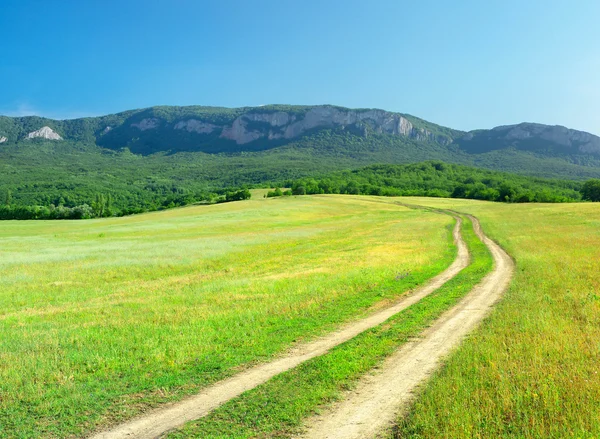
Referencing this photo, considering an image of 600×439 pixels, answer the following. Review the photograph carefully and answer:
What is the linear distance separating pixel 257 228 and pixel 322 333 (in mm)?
48329

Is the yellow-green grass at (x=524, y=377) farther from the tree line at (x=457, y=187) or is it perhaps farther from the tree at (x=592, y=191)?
the tree at (x=592, y=191)

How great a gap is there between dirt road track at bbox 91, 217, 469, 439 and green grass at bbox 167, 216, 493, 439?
1.04 feet

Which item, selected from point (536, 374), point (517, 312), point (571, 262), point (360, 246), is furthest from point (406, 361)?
point (360, 246)

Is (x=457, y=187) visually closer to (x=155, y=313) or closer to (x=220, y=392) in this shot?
(x=155, y=313)

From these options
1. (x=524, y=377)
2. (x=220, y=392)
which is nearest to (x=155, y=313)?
(x=220, y=392)

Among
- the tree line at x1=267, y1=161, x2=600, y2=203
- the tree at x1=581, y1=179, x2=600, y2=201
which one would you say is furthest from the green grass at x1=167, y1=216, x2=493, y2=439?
the tree at x1=581, y1=179, x2=600, y2=201

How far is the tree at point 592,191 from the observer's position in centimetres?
Result: 12269

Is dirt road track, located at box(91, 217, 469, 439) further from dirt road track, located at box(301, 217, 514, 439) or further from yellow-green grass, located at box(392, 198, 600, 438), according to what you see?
yellow-green grass, located at box(392, 198, 600, 438)

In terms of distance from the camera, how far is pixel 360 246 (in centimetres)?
3644

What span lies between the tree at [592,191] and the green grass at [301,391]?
14253 cm

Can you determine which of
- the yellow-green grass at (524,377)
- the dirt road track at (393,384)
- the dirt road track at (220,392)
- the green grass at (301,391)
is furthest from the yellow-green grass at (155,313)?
the yellow-green grass at (524,377)

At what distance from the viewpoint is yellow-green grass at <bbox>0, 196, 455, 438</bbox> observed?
8.81 metres

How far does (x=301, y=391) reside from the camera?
8.50 meters

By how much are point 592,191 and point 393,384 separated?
491 ft
